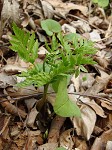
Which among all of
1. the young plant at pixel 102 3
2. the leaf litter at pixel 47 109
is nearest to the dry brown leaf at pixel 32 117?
the leaf litter at pixel 47 109

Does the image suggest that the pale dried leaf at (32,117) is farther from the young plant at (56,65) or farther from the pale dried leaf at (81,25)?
the pale dried leaf at (81,25)

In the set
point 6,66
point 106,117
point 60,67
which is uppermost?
point 60,67

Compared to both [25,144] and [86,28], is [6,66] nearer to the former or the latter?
[25,144]

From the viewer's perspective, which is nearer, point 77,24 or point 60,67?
point 60,67

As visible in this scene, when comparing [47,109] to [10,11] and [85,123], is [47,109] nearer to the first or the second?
[85,123]

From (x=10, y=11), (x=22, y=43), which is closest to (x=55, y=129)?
(x=22, y=43)

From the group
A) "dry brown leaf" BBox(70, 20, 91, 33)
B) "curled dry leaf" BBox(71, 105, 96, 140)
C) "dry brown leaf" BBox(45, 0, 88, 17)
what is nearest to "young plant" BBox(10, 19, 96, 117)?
"curled dry leaf" BBox(71, 105, 96, 140)

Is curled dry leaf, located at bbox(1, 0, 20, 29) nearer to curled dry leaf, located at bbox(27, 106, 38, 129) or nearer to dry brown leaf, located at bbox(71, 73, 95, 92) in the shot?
dry brown leaf, located at bbox(71, 73, 95, 92)

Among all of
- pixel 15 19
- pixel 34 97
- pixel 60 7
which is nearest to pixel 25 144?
pixel 34 97

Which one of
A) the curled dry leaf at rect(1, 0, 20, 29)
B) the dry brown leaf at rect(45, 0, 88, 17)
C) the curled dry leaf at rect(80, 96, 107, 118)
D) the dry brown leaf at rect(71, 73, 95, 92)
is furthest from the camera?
the dry brown leaf at rect(45, 0, 88, 17)
